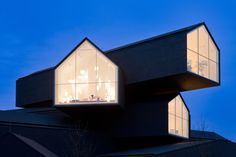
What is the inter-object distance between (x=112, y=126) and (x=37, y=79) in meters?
10.3

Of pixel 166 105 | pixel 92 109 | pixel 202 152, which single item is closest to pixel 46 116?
pixel 92 109

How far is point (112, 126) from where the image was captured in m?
33.2

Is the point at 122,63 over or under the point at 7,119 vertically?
over

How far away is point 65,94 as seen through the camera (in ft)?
101

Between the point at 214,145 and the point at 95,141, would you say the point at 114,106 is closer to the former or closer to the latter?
the point at 95,141

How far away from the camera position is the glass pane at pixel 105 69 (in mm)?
30125

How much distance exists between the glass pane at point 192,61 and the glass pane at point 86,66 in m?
5.90

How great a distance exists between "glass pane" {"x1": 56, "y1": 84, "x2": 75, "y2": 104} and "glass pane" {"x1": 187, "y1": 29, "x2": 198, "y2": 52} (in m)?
7.80

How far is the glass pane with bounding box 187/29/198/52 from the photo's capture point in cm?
2904

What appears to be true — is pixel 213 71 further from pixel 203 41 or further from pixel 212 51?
pixel 203 41

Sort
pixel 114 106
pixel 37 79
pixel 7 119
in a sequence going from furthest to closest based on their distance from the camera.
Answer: pixel 37 79 → pixel 114 106 → pixel 7 119

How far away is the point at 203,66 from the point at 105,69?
6.19 m

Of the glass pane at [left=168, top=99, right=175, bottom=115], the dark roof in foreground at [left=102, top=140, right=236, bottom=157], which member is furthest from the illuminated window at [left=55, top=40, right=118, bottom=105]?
the dark roof in foreground at [left=102, top=140, right=236, bottom=157]

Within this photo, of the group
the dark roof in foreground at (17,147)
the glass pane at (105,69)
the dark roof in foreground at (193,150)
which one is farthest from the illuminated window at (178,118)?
the dark roof in foreground at (17,147)
